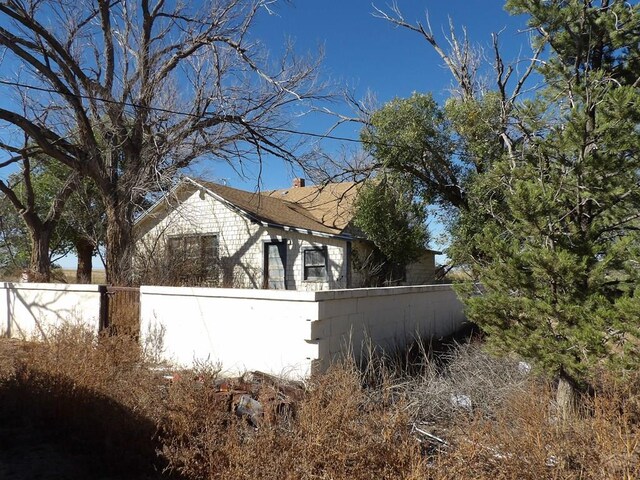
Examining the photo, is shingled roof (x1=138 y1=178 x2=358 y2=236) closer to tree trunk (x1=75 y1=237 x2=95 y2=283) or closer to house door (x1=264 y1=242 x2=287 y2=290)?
house door (x1=264 y1=242 x2=287 y2=290)

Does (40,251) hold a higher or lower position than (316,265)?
higher

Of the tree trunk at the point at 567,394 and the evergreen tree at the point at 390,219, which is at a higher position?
the evergreen tree at the point at 390,219

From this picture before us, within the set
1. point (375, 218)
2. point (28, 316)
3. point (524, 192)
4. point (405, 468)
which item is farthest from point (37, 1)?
point (405, 468)

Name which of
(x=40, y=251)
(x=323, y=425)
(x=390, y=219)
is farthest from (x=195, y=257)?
(x=323, y=425)

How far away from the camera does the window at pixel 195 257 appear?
14.6 metres

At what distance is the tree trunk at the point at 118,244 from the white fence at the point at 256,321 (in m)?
2.64

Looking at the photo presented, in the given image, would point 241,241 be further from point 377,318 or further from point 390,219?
point 377,318

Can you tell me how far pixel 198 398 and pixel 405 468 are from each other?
215cm

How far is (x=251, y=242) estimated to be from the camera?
17.2m

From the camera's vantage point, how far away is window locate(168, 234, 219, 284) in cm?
1464

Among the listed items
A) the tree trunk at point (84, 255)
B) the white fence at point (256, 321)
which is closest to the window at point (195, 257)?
the white fence at point (256, 321)

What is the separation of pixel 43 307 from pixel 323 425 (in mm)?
8810

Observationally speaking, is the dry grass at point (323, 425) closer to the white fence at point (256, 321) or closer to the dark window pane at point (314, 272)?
the white fence at point (256, 321)

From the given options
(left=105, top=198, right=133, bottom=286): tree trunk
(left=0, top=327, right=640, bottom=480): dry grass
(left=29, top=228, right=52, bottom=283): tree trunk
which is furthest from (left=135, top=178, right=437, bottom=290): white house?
(left=0, top=327, right=640, bottom=480): dry grass
